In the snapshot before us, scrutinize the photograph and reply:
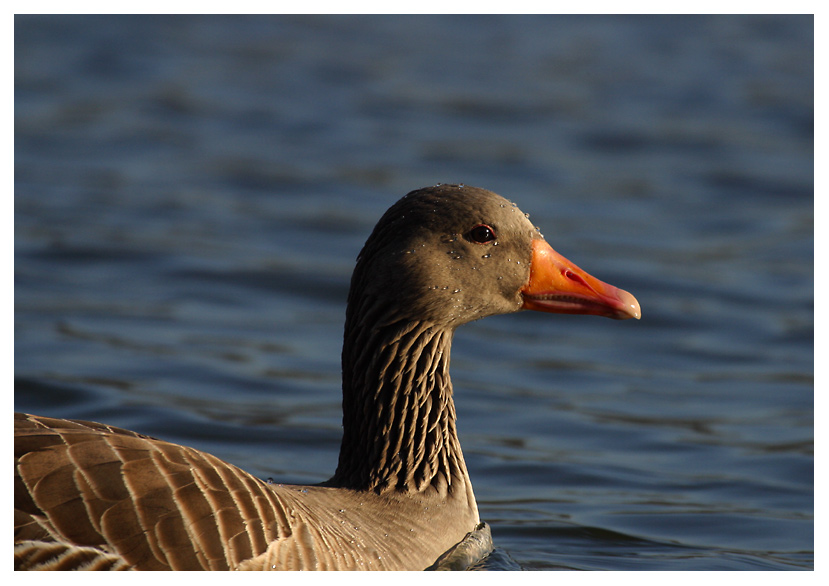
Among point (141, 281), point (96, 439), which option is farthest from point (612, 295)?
point (141, 281)

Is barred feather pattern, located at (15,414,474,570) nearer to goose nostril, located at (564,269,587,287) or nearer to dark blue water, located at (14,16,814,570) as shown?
goose nostril, located at (564,269,587,287)

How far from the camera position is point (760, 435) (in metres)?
10.2

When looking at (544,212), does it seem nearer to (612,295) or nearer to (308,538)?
(612,295)

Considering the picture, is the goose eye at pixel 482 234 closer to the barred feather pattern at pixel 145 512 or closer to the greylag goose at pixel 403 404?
the greylag goose at pixel 403 404

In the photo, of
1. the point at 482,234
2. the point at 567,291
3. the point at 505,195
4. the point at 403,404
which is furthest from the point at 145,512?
the point at 505,195

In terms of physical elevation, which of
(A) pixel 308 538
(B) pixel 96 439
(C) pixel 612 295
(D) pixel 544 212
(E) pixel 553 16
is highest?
(E) pixel 553 16

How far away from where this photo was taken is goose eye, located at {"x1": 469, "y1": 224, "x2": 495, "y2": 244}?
21.9ft

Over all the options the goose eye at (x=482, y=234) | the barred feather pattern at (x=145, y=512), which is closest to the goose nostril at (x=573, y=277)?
the goose eye at (x=482, y=234)

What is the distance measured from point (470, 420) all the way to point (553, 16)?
18.5m

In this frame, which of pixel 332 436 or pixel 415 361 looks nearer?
pixel 415 361

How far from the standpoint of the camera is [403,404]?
6.87 m

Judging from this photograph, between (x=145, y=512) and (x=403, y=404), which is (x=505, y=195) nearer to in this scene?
(x=403, y=404)

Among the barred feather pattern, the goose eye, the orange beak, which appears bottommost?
the barred feather pattern

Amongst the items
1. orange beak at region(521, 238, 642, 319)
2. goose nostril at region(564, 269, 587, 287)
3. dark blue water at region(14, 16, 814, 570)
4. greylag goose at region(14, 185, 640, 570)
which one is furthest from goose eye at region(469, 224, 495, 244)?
dark blue water at region(14, 16, 814, 570)
